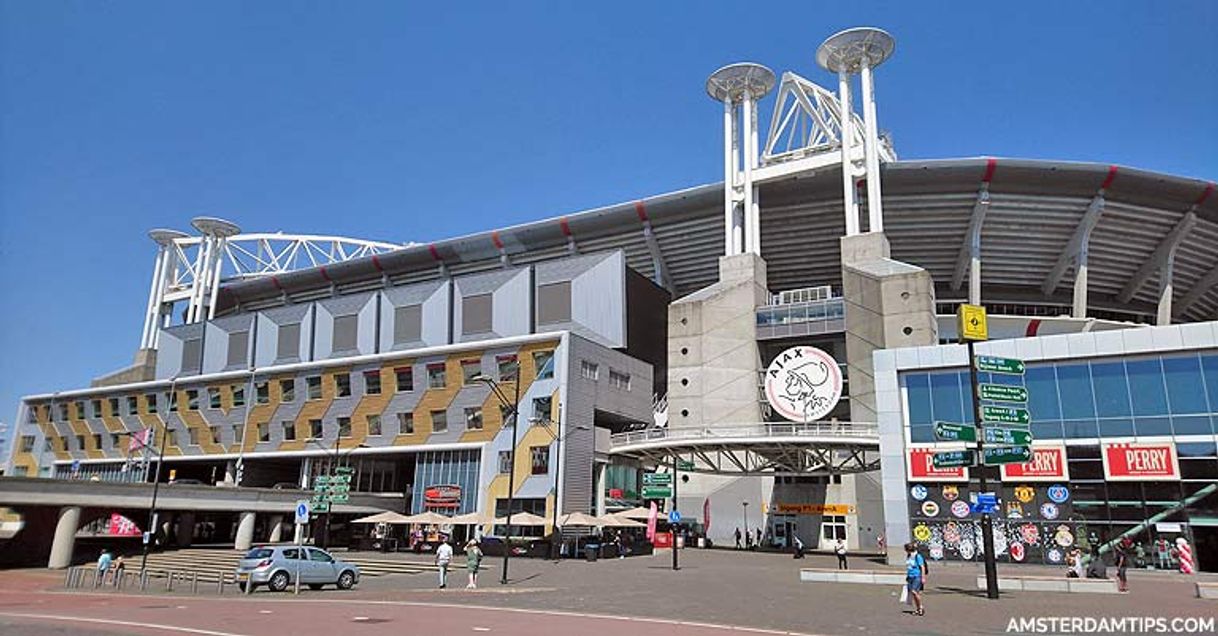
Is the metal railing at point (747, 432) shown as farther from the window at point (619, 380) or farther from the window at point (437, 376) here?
the window at point (437, 376)

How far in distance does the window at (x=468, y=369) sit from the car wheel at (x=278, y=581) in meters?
34.2

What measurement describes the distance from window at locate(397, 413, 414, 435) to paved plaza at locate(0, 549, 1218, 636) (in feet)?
101

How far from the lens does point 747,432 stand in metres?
60.2

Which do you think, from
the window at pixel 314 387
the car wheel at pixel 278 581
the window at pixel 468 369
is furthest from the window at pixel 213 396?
the car wheel at pixel 278 581

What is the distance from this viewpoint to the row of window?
196 feet

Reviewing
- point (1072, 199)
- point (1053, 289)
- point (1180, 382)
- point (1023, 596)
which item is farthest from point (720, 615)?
point (1053, 289)

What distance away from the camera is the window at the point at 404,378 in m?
64.2

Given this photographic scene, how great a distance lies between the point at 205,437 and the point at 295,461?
9.97 metres

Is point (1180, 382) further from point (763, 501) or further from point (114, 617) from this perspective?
point (114, 617)

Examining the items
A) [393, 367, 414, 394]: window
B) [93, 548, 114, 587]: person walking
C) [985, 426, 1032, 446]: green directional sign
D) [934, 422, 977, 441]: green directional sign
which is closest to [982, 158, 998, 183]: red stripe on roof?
[985, 426, 1032, 446]: green directional sign

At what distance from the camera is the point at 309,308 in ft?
264

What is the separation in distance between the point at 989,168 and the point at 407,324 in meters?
52.2

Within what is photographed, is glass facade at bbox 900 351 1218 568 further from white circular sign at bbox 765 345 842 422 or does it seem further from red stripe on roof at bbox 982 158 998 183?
red stripe on roof at bbox 982 158 998 183

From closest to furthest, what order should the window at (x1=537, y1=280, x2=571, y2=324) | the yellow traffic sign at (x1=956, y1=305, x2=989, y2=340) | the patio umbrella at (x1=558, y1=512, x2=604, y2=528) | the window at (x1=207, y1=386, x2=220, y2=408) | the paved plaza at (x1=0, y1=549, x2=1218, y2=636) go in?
the paved plaza at (x1=0, y1=549, x2=1218, y2=636), the yellow traffic sign at (x1=956, y1=305, x2=989, y2=340), the patio umbrella at (x1=558, y1=512, x2=604, y2=528), the window at (x1=537, y1=280, x2=571, y2=324), the window at (x1=207, y1=386, x2=220, y2=408)
